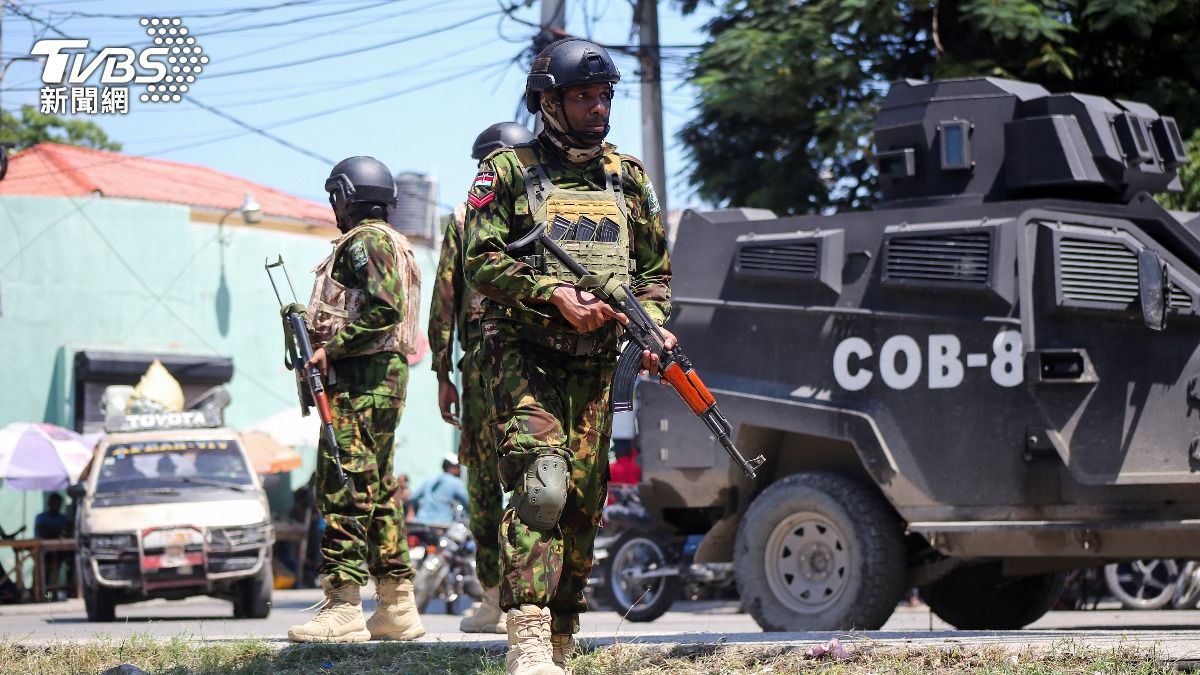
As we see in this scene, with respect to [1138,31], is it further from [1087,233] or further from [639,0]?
[1087,233]

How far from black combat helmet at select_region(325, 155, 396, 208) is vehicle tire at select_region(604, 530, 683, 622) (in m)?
5.68

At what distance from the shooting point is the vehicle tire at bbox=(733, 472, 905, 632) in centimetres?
880

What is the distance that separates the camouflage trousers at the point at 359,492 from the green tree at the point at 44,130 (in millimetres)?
23697

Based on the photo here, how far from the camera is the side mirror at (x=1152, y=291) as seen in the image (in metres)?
8.08

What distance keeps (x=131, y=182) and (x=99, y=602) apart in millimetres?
16553

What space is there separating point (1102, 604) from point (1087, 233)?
8324 mm

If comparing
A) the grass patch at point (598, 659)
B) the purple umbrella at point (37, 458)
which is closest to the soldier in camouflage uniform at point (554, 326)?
the grass patch at point (598, 659)

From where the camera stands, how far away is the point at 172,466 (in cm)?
1522

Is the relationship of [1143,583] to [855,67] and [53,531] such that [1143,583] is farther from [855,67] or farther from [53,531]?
[53,531]

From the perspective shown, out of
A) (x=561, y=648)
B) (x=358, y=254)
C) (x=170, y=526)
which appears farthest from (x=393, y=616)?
(x=170, y=526)

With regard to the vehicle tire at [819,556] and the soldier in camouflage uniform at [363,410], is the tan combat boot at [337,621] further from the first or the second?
the vehicle tire at [819,556]

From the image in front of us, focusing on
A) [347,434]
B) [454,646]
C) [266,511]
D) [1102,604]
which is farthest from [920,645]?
[1102,604]

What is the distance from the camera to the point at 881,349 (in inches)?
353

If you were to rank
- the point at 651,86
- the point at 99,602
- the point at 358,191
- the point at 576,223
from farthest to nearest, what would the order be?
the point at 651,86 → the point at 99,602 → the point at 358,191 → the point at 576,223
